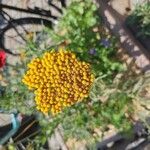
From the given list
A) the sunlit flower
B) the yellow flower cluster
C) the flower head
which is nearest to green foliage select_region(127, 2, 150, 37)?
the flower head

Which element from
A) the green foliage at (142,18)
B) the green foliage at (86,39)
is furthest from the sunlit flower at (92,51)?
the green foliage at (142,18)

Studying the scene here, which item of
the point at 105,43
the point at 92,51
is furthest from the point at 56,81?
the point at 105,43

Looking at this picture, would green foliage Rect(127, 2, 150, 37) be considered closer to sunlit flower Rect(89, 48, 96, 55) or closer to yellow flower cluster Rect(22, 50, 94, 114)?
sunlit flower Rect(89, 48, 96, 55)

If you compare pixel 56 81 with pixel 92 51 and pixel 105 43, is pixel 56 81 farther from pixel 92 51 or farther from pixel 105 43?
pixel 105 43

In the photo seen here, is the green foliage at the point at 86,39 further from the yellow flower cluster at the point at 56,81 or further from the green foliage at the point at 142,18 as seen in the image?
the green foliage at the point at 142,18

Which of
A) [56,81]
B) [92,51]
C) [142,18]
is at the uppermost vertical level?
[142,18]
